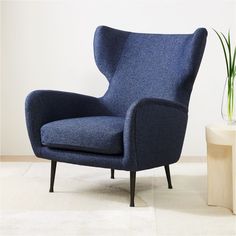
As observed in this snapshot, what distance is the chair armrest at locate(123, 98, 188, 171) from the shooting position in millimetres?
2699

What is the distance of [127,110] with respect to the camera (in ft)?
10.1

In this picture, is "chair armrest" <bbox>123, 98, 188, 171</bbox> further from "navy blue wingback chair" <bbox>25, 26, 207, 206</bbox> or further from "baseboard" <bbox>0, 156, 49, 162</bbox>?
"baseboard" <bbox>0, 156, 49, 162</bbox>

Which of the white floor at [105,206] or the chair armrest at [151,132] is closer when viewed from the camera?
the white floor at [105,206]

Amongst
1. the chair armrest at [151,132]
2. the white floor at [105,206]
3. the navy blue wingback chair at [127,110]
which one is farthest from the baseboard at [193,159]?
the chair armrest at [151,132]

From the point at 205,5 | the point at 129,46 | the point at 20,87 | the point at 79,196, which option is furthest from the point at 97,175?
the point at 205,5

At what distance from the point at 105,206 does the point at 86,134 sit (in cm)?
38

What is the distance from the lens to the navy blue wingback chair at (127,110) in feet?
9.07

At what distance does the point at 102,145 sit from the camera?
279 centimetres

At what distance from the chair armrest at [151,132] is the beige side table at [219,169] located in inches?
8.7

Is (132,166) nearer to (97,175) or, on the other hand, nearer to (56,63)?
(97,175)

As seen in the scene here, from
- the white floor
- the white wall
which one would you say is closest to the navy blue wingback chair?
the white floor

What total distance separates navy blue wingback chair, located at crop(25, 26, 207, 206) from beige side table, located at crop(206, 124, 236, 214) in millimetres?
243

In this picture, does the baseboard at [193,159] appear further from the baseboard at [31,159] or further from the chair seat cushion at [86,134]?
the chair seat cushion at [86,134]

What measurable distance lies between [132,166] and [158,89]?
0.66m
